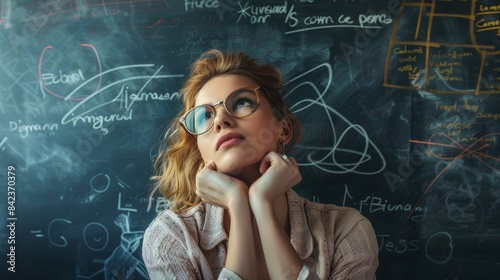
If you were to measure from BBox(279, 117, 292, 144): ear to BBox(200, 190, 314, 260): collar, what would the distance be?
0.21m

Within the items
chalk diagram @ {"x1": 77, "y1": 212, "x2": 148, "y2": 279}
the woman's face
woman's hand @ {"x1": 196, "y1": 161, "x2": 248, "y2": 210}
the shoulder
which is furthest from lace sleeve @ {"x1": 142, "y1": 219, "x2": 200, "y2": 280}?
chalk diagram @ {"x1": 77, "y1": 212, "x2": 148, "y2": 279}

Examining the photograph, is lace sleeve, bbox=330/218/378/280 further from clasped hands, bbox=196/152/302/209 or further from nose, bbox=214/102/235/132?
nose, bbox=214/102/235/132

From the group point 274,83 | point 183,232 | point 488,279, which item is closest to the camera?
point 183,232

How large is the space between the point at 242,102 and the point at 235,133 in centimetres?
11

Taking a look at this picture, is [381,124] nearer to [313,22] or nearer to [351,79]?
[351,79]

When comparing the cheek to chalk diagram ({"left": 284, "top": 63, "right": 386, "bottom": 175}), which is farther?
chalk diagram ({"left": 284, "top": 63, "right": 386, "bottom": 175})

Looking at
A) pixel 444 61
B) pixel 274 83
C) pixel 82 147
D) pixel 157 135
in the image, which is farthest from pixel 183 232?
pixel 444 61

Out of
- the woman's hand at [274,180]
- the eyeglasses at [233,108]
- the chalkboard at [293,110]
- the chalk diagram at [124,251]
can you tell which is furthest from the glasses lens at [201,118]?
the chalk diagram at [124,251]

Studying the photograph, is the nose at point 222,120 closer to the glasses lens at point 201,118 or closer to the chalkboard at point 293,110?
the glasses lens at point 201,118

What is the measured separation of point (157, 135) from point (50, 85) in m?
0.58

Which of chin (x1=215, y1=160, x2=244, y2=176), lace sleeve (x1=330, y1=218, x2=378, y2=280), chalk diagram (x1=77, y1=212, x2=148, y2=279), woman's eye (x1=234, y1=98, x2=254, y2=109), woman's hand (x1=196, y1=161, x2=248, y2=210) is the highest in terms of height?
woman's eye (x1=234, y1=98, x2=254, y2=109)

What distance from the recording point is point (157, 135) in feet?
7.32

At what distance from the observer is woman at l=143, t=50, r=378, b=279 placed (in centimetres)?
138

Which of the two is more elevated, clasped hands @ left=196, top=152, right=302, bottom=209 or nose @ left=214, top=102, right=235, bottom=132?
nose @ left=214, top=102, right=235, bottom=132
